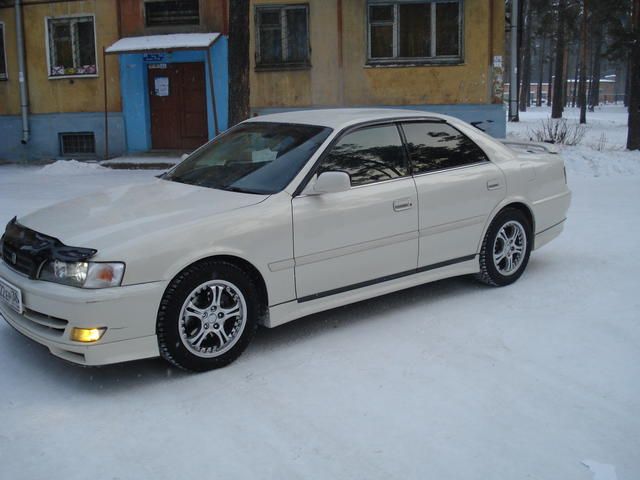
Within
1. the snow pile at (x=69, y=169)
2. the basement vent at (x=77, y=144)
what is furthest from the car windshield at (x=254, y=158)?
the basement vent at (x=77, y=144)

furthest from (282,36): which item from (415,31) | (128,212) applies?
(128,212)

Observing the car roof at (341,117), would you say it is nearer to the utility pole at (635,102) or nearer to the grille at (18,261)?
the grille at (18,261)

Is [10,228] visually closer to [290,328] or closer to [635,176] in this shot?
[290,328]

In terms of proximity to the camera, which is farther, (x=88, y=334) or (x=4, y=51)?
(x=4, y=51)

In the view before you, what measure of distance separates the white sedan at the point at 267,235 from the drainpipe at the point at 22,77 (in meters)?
14.2

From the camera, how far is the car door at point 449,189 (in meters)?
5.47

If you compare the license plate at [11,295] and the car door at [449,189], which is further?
the car door at [449,189]

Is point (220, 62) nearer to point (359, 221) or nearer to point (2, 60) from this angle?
point (2, 60)

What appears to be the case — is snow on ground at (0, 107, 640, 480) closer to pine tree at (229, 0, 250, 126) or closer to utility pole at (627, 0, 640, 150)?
pine tree at (229, 0, 250, 126)

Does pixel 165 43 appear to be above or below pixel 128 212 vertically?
above

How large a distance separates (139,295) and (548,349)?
2635mm

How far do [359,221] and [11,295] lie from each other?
7.47 ft

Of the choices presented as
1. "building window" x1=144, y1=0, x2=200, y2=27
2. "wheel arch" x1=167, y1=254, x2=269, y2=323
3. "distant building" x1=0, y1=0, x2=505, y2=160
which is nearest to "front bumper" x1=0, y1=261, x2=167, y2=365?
"wheel arch" x1=167, y1=254, x2=269, y2=323

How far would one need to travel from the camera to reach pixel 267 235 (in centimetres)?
459
